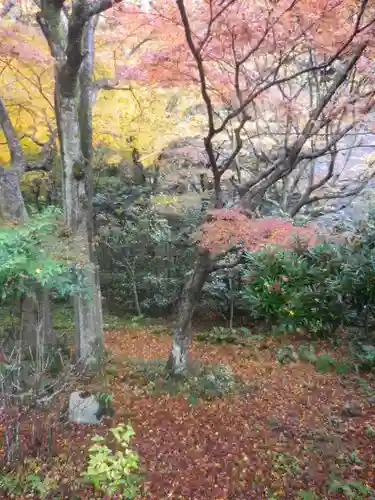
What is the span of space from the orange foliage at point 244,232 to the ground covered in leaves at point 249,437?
196cm

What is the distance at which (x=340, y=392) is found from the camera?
19.2 feet

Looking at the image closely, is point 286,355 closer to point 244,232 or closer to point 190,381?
point 190,381

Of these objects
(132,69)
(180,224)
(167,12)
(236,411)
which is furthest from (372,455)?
(180,224)

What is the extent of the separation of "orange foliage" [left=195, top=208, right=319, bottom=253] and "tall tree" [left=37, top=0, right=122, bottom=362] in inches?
52.3

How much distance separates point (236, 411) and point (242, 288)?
184 inches

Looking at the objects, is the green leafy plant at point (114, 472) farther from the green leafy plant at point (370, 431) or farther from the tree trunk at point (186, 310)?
the green leafy plant at point (370, 431)

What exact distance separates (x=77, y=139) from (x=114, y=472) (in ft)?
11.5

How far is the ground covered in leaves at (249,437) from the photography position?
3.69 metres

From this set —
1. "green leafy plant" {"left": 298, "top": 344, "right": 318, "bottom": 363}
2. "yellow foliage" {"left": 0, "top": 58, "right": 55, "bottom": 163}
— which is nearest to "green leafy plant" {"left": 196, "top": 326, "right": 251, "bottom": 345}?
"green leafy plant" {"left": 298, "top": 344, "right": 318, "bottom": 363}

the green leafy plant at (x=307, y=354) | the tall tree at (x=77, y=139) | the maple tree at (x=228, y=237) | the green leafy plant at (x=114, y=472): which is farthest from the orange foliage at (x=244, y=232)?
the green leafy plant at (x=307, y=354)

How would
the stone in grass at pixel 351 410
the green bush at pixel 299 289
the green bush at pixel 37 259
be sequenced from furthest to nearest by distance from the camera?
the green bush at pixel 299 289 < the stone in grass at pixel 351 410 < the green bush at pixel 37 259

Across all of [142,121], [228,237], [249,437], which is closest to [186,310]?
[228,237]

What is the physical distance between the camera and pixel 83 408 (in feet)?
13.8

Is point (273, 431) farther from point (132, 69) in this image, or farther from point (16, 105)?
point (16, 105)
